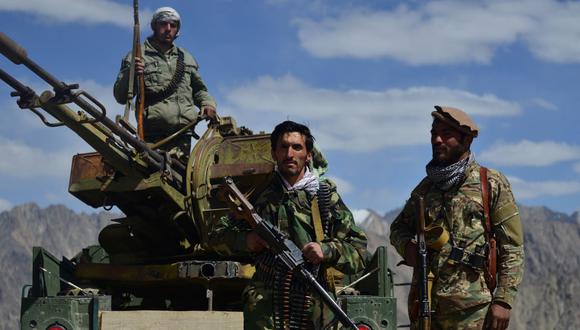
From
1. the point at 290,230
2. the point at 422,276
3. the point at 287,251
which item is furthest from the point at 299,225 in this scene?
the point at 422,276

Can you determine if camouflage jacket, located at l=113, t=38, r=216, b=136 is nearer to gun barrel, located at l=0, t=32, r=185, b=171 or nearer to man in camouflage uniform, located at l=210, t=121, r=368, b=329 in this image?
gun barrel, located at l=0, t=32, r=185, b=171

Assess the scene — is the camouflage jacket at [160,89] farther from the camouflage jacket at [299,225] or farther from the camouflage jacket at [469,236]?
the camouflage jacket at [469,236]

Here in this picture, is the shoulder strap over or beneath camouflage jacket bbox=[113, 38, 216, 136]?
beneath

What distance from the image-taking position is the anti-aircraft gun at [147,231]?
11.0m

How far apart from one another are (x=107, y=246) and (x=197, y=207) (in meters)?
1.21

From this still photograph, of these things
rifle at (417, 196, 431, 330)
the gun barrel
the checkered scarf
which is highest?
the gun barrel

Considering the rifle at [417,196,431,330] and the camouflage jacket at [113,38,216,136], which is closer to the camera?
the rifle at [417,196,431,330]

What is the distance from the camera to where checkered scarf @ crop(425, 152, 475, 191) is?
7.38 m

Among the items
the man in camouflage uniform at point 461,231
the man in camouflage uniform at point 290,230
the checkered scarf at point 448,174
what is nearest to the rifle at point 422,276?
the man in camouflage uniform at point 461,231

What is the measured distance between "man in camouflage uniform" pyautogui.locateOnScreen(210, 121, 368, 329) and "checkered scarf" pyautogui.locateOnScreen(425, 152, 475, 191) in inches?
22.0

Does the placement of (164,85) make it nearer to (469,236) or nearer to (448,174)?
(448,174)

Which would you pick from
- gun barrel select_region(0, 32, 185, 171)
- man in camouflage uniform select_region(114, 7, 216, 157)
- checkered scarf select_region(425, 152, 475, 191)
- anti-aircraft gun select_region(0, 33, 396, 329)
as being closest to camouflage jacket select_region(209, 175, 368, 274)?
checkered scarf select_region(425, 152, 475, 191)

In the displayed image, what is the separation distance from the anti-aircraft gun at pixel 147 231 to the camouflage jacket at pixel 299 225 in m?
3.43

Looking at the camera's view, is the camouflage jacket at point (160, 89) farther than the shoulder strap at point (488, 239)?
Yes
